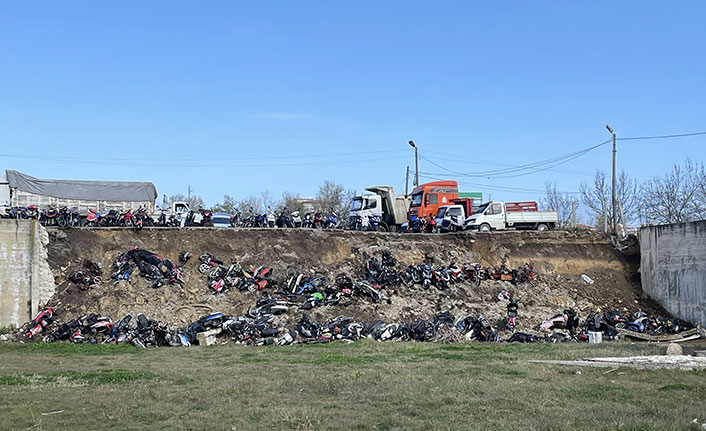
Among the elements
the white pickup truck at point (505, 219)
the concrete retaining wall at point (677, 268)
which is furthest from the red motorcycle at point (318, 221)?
the concrete retaining wall at point (677, 268)

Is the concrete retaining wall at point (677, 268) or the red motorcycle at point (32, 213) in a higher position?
the red motorcycle at point (32, 213)

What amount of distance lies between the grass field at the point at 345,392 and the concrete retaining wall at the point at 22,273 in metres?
7.53

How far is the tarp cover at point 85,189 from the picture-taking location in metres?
42.5

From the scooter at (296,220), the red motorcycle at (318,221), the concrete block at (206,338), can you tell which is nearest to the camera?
the concrete block at (206,338)

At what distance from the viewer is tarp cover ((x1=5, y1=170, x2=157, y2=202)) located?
1673 inches

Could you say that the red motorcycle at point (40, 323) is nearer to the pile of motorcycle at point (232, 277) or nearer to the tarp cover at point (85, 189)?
the pile of motorcycle at point (232, 277)

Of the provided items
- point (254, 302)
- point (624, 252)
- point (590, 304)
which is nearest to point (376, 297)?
point (254, 302)

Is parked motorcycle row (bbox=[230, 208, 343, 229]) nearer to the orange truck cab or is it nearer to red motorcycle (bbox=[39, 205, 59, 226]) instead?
the orange truck cab

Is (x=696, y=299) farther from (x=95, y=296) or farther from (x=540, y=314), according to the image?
(x=95, y=296)

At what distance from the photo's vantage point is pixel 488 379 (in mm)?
16266

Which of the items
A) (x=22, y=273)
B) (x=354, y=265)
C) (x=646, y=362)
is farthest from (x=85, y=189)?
(x=646, y=362)

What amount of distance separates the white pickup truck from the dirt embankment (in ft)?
8.21

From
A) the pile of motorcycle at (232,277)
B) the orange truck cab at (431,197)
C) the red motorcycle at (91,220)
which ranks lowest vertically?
the pile of motorcycle at (232,277)

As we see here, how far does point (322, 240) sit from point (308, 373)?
1826 centimetres
